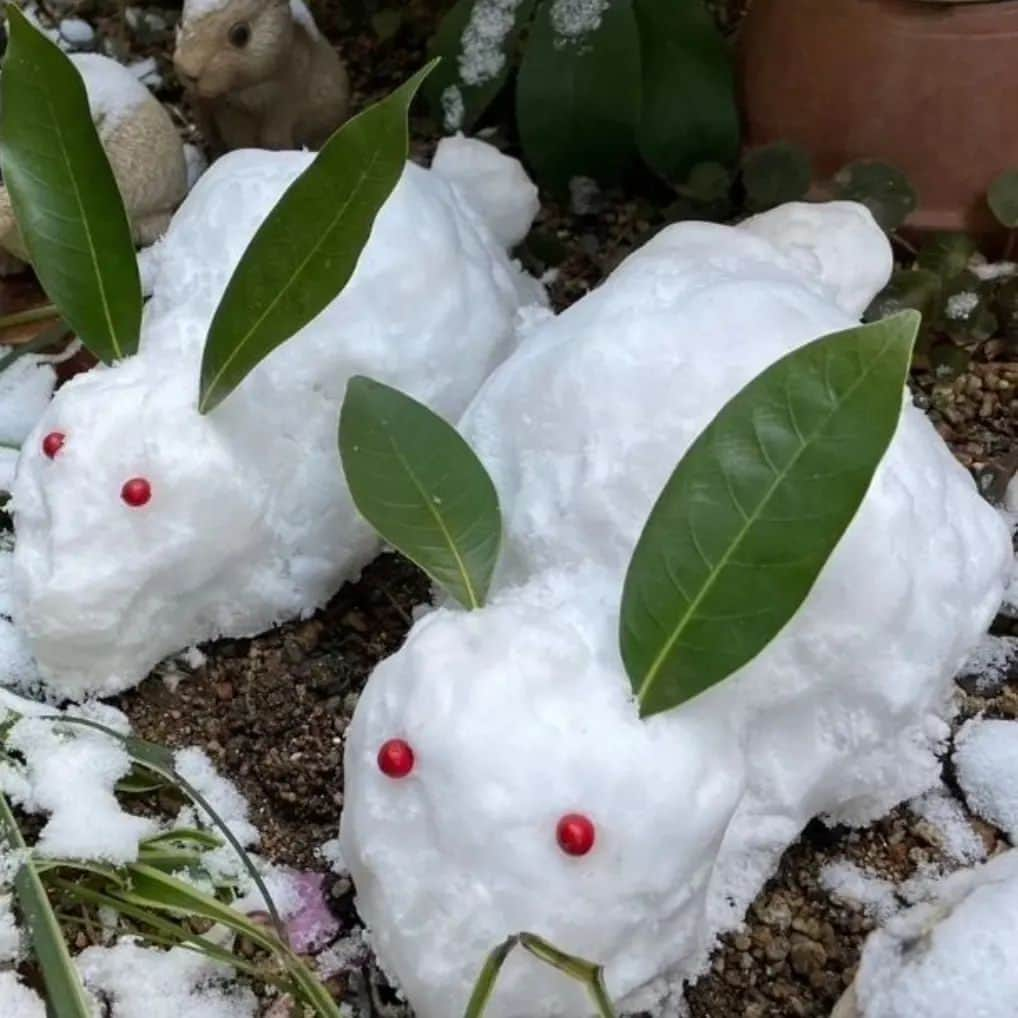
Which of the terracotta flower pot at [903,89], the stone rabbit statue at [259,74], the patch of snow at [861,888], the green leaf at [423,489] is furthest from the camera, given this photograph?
the stone rabbit statue at [259,74]

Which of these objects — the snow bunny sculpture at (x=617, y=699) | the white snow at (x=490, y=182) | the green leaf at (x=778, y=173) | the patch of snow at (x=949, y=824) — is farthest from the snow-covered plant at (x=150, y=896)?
the green leaf at (x=778, y=173)

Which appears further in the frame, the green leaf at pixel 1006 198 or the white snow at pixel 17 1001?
the green leaf at pixel 1006 198

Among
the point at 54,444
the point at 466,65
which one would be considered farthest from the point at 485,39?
the point at 54,444

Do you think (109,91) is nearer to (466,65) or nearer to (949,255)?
(466,65)

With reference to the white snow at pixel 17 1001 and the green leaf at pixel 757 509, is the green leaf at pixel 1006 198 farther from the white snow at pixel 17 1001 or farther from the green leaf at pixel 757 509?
the white snow at pixel 17 1001

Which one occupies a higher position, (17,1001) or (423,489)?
(423,489)

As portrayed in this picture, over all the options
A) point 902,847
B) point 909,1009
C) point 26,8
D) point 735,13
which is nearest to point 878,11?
point 735,13

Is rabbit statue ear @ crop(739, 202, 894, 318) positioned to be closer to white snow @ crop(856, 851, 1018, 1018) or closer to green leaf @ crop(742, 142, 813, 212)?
green leaf @ crop(742, 142, 813, 212)
